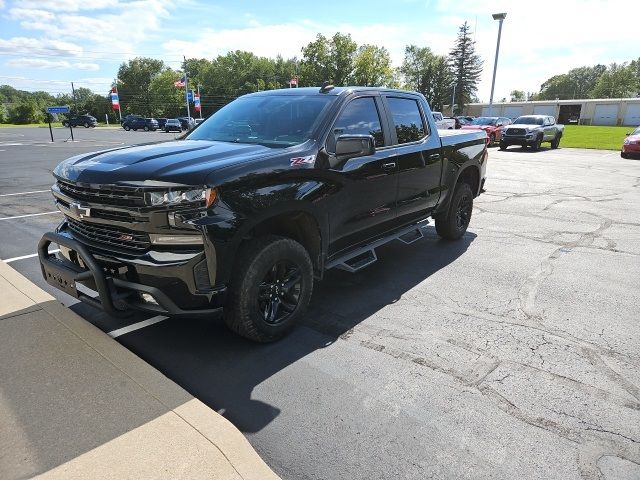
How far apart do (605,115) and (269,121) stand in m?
76.7

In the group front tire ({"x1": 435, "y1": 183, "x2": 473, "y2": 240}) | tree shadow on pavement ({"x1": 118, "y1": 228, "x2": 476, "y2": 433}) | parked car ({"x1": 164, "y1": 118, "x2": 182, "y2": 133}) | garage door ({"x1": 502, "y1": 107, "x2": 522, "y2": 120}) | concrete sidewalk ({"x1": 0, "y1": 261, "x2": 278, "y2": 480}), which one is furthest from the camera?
garage door ({"x1": 502, "y1": 107, "x2": 522, "y2": 120})

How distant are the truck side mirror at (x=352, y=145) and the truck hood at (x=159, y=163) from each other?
536 millimetres

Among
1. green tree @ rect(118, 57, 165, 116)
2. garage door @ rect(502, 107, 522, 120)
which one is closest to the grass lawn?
garage door @ rect(502, 107, 522, 120)

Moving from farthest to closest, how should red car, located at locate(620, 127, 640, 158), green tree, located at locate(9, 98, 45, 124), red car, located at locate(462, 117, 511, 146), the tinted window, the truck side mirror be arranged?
1. green tree, located at locate(9, 98, 45, 124)
2. red car, located at locate(462, 117, 511, 146)
3. red car, located at locate(620, 127, 640, 158)
4. the tinted window
5. the truck side mirror

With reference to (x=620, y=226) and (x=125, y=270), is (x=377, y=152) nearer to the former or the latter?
(x=125, y=270)

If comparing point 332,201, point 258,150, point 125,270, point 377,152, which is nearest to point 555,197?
point 377,152

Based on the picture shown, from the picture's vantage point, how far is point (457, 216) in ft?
20.9

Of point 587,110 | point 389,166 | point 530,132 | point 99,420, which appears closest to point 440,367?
point 389,166

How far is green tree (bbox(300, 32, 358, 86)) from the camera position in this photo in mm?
82250

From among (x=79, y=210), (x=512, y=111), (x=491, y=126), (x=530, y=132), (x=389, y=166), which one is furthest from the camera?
(x=512, y=111)

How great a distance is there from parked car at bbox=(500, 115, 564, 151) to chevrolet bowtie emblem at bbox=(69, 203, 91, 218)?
22.6 metres

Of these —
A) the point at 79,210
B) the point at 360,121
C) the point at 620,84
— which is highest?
the point at 620,84

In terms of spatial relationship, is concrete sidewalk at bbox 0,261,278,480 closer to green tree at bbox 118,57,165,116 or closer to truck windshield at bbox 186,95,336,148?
truck windshield at bbox 186,95,336,148

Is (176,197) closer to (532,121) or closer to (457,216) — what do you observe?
(457,216)
